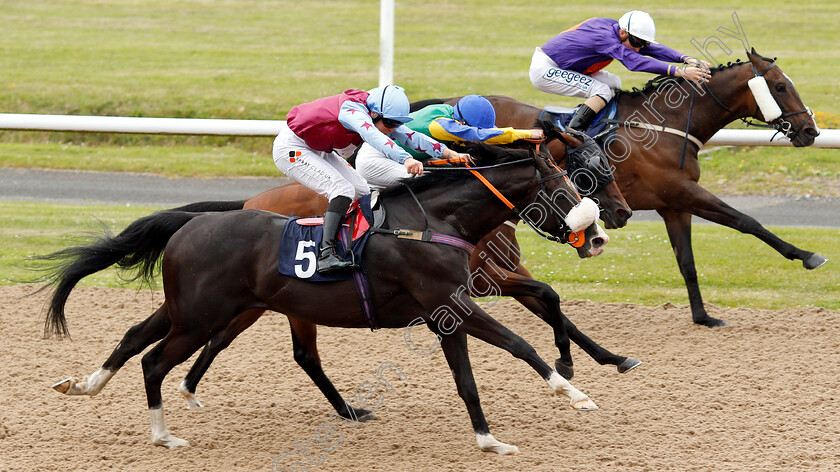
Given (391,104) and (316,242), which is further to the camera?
(391,104)

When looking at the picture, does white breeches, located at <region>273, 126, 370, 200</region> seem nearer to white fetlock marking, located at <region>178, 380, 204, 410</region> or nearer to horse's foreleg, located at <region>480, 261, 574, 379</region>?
horse's foreleg, located at <region>480, 261, 574, 379</region>

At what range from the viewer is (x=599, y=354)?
5711 mm

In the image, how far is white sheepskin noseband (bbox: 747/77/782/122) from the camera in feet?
22.3

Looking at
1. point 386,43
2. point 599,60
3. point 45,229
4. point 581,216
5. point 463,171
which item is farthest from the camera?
point 45,229

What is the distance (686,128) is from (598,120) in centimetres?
63

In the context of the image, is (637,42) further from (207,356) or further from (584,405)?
(207,356)

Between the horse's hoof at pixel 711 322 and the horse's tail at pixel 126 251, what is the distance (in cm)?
385

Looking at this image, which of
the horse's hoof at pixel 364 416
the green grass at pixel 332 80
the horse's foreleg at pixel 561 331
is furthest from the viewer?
the green grass at pixel 332 80

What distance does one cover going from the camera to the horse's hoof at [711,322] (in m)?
A: 7.04

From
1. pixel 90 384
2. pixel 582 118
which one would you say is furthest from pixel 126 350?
pixel 582 118

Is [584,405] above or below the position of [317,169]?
below

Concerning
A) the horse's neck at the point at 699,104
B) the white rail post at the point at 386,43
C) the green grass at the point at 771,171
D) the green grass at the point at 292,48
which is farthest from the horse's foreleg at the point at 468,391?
the green grass at the point at 292,48

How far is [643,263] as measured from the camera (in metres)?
9.02

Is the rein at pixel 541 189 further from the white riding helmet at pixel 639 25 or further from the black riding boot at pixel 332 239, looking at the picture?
the white riding helmet at pixel 639 25
